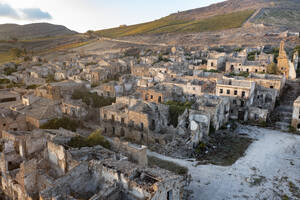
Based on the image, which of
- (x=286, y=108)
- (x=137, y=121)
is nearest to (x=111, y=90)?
(x=137, y=121)

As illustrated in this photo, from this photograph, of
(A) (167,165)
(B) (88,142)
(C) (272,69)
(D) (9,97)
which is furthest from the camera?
(C) (272,69)

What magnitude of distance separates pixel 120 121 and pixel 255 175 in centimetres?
1461

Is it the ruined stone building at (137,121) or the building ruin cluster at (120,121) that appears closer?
the building ruin cluster at (120,121)

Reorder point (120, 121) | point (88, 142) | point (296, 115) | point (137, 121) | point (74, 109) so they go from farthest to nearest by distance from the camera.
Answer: point (74, 109), point (296, 115), point (120, 121), point (137, 121), point (88, 142)

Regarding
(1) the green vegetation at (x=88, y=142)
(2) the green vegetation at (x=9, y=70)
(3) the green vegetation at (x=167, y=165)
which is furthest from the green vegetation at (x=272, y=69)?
(2) the green vegetation at (x=9, y=70)

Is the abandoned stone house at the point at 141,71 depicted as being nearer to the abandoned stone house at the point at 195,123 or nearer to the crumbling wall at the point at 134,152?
the abandoned stone house at the point at 195,123

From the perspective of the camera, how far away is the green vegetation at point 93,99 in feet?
114

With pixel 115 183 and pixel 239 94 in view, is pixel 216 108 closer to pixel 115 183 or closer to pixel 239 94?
pixel 239 94

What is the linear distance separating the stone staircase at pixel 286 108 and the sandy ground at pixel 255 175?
4.78 metres

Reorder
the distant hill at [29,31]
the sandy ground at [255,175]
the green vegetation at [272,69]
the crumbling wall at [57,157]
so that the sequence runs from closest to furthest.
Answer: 1. the crumbling wall at [57,157]
2. the sandy ground at [255,175]
3. the green vegetation at [272,69]
4. the distant hill at [29,31]

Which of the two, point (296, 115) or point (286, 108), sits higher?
point (296, 115)

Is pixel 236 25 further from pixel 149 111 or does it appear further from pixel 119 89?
pixel 149 111

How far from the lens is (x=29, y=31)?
172 m

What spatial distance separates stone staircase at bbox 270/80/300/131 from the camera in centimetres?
3172
